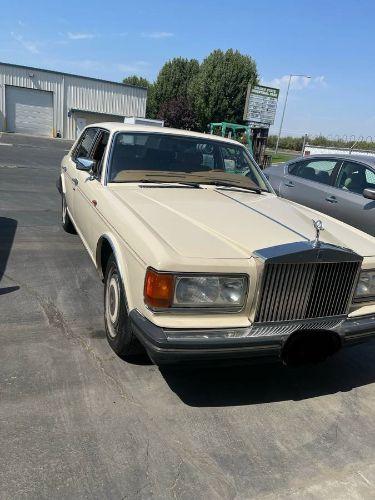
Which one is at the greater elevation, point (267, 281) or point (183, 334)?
point (267, 281)

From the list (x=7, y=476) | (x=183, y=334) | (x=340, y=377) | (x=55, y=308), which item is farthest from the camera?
(x=55, y=308)

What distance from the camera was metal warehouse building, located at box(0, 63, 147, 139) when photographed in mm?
36625

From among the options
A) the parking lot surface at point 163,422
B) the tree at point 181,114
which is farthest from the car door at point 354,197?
the tree at point 181,114

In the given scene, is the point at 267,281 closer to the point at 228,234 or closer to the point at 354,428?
the point at 228,234

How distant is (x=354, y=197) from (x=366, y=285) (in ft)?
10.9

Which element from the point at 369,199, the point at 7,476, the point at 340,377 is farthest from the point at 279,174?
the point at 7,476

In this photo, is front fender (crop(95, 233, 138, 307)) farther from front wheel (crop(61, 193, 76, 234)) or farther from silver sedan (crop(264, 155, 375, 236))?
silver sedan (crop(264, 155, 375, 236))

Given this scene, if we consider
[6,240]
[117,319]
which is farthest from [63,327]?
[6,240]

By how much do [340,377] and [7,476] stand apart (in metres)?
2.44

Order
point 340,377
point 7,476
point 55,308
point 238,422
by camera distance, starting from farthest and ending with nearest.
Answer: point 55,308 → point 340,377 → point 238,422 → point 7,476

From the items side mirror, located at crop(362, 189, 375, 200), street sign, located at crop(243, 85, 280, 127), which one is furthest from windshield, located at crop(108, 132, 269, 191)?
street sign, located at crop(243, 85, 280, 127)

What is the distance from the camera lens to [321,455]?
2502 millimetres

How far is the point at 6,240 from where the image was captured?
580 centimetres

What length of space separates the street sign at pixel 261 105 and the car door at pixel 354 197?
22143 mm
